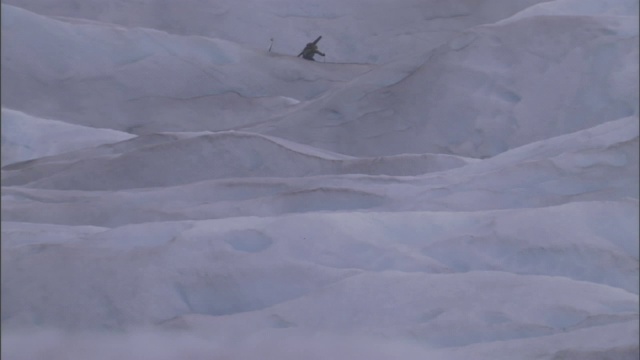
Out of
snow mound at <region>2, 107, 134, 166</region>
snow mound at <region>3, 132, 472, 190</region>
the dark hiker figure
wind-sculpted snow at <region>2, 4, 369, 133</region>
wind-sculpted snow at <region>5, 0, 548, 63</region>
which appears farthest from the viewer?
wind-sculpted snow at <region>5, 0, 548, 63</region>

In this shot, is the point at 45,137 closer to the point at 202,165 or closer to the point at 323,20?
the point at 202,165

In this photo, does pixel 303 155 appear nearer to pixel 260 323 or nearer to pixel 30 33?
pixel 260 323

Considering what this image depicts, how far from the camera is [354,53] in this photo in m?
10.9

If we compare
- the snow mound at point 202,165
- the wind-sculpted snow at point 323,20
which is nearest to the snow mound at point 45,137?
the snow mound at point 202,165

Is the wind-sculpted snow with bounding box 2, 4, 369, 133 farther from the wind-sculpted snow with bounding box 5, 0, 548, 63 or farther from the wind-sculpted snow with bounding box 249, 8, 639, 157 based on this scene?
the wind-sculpted snow with bounding box 5, 0, 548, 63

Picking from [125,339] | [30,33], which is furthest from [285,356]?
[30,33]

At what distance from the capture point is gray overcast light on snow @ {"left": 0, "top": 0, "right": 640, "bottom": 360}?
147 inches

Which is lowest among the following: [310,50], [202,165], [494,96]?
[310,50]

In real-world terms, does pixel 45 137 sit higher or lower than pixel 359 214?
lower

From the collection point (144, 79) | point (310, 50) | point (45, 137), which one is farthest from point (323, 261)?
point (310, 50)

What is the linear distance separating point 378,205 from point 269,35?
20.5 feet

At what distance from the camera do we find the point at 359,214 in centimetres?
440

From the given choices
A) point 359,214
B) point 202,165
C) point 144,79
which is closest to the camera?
point 359,214

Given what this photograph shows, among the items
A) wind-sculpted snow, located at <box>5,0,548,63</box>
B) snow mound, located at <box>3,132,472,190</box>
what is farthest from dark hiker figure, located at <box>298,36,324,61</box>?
snow mound, located at <box>3,132,472,190</box>
